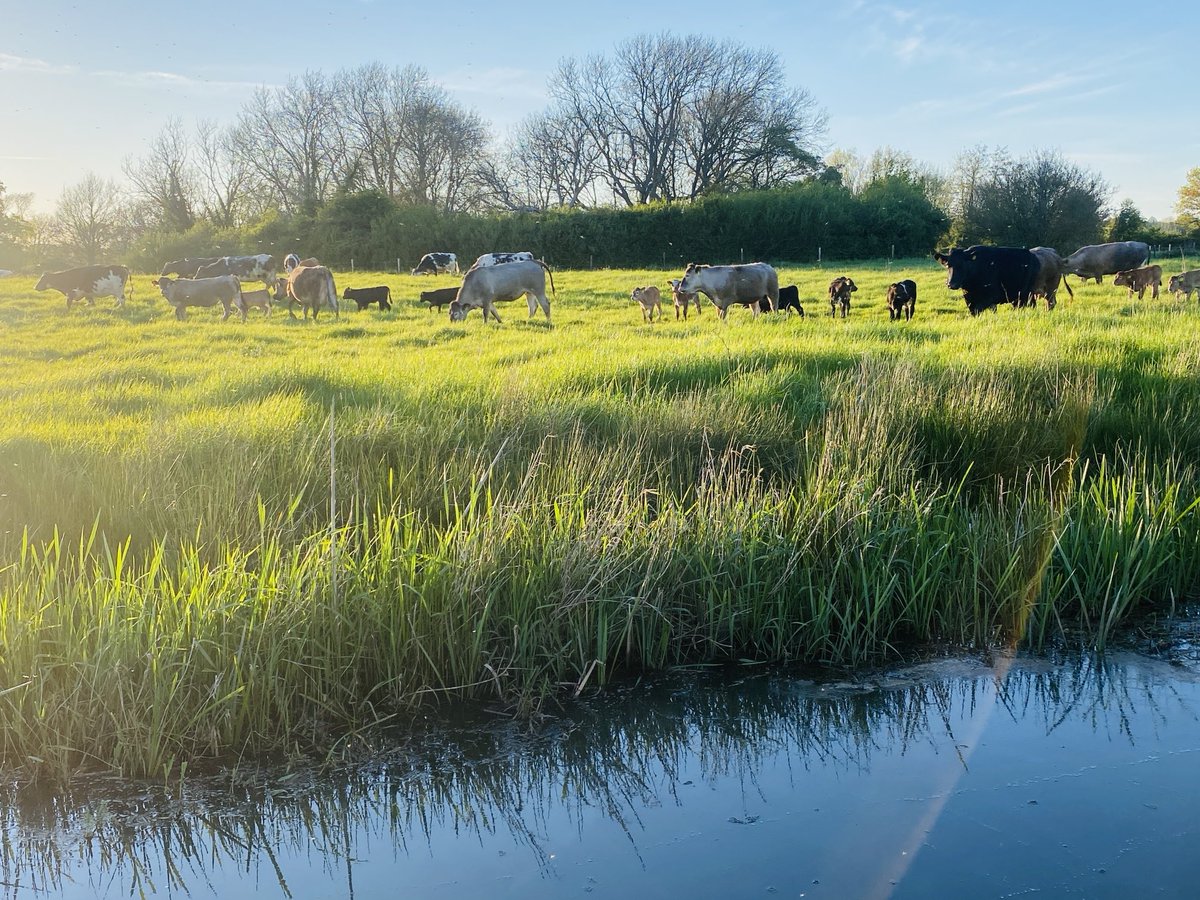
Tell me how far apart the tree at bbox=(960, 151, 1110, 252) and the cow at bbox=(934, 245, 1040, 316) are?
77.9 ft

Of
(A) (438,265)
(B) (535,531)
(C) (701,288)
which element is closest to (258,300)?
(C) (701,288)

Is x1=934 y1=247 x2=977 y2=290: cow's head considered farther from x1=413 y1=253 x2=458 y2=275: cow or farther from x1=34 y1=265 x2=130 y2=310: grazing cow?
x1=413 y1=253 x2=458 y2=275: cow

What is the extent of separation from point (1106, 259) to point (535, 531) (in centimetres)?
2578

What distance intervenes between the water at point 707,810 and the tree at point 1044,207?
1574 inches

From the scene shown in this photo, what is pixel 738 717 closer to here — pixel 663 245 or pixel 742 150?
pixel 663 245

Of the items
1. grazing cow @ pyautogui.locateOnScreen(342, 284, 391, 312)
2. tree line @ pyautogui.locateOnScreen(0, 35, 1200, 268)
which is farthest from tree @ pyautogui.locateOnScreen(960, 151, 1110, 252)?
grazing cow @ pyautogui.locateOnScreen(342, 284, 391, 312)

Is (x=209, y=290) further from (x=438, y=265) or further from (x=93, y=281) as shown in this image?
(x=438, y=265)

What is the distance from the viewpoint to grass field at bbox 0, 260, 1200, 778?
379 centimetres

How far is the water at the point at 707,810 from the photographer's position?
299 cm

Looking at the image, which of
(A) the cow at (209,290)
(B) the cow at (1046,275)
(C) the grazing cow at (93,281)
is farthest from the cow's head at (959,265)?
(C) the grazing cow at (93,281)

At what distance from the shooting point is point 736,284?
1991 centimetres

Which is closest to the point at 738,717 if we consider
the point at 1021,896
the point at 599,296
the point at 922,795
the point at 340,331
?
the point at 922,795

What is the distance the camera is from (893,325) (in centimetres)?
1424

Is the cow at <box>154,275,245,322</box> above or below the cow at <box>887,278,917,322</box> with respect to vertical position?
above
